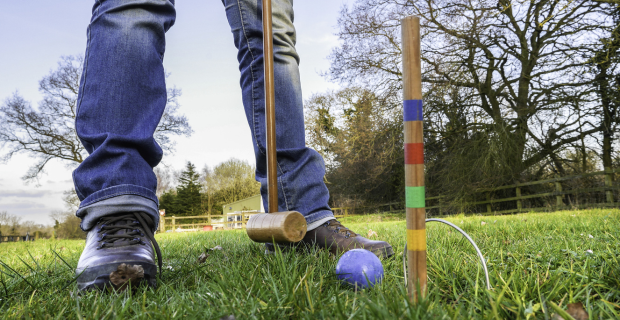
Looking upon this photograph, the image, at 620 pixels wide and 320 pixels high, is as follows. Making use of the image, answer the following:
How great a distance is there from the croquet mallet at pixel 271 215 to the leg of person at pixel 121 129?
40cm

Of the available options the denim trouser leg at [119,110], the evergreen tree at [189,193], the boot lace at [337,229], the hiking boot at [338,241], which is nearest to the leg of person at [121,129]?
the denim trouser leg at [119,110]

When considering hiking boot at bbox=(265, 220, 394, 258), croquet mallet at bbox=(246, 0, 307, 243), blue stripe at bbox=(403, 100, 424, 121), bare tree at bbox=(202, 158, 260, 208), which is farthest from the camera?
bare tree at bbox=(202, 158, 260, 208)

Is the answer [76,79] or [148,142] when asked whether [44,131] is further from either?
[148,142]

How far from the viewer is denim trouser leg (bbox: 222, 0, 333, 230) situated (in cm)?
192

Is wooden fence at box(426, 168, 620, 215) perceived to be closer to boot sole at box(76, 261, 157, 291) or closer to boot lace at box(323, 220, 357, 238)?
boot lace at box(323, 220, 357, 238)

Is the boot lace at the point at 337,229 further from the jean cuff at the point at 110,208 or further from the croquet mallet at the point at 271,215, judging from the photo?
the jean cuff at the point at 110,208

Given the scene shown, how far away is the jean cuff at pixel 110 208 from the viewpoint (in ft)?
4.70

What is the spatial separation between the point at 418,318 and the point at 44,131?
62.1ft

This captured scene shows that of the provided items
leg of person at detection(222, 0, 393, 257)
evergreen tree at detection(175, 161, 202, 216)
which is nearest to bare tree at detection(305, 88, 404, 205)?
leg of person at detection(222, 0, 393, 257)

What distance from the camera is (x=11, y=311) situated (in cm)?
103

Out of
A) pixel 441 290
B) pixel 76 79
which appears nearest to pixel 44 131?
pixel 76 79

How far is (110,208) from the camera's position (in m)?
1.43

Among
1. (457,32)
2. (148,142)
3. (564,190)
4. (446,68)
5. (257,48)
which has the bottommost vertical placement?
(564,190)

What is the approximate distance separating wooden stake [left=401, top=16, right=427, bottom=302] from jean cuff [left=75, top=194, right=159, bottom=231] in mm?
1079
